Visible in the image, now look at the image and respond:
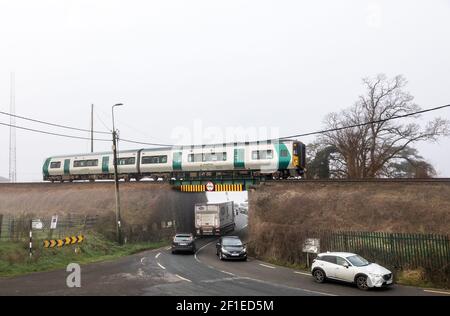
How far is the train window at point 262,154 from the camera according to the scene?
3691 cm

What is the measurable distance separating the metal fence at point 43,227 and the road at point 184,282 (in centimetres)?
488

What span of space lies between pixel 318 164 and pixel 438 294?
38435mm

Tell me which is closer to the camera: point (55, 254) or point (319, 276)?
point (319, 276)

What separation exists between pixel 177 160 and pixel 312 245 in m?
24.6

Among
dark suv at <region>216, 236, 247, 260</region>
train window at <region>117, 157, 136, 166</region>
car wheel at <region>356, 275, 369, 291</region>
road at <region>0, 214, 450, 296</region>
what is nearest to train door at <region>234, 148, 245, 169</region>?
dark suv at <region>216, 236, 247, 260</region>

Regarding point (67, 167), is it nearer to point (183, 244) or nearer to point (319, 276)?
point (183, 244)

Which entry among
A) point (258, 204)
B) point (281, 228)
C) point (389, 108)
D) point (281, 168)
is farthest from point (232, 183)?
point (389, 108)

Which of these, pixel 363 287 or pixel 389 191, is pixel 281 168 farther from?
pixel 363 287

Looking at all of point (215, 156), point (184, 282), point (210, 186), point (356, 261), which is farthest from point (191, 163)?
point (356, 261)

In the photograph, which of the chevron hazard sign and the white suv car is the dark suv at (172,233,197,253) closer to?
the chevron hazard sign

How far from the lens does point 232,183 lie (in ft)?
130

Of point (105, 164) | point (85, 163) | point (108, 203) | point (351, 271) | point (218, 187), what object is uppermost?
point (85, 163)

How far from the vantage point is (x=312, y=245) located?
21.5 m

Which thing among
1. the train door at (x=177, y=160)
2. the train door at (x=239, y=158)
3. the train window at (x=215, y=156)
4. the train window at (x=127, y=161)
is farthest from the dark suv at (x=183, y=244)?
the train window at (x=127, y=161)
